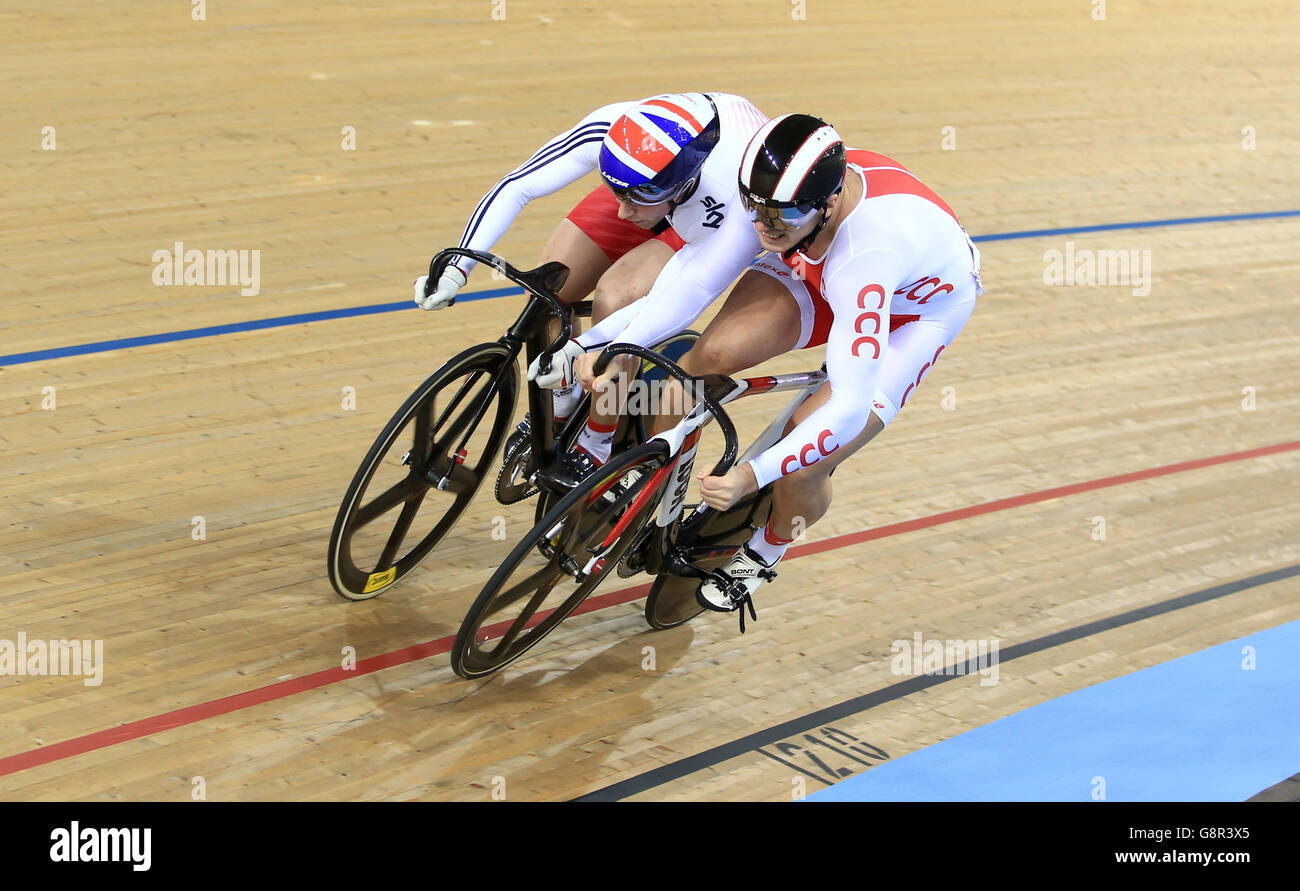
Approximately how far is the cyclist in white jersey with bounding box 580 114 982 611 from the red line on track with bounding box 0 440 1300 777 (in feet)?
2.22

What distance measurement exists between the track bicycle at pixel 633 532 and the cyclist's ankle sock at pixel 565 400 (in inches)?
13.3

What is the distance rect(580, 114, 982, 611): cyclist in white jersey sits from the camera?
2408 mm

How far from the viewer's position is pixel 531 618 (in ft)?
9.65

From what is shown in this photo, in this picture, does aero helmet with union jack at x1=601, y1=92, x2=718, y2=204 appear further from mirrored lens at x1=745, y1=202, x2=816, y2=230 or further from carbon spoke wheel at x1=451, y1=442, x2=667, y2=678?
carbon spoke wheel at x1=451, y1=442, x2=667, y2=678

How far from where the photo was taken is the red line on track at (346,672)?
2490 mm

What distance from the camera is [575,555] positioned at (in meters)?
2.79

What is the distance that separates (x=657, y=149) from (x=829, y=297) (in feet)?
1.45

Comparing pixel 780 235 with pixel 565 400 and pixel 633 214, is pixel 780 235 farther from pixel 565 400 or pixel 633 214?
pixel 565 400

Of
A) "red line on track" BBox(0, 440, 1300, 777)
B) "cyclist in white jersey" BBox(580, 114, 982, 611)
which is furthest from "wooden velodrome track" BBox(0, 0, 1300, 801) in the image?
"cyclist in white jersey" BBox(580, 114, 982, 611)

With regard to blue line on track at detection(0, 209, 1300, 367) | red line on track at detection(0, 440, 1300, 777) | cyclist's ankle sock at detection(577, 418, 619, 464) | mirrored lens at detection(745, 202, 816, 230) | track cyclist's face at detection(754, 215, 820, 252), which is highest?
blue line on track at detection(0, 209, 1300, 367)

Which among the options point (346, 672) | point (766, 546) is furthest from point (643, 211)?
point (346, 672)

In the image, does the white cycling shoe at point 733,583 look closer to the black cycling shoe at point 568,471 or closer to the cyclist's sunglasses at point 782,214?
the black cycling shoe at point 568,471

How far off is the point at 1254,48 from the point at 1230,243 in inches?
160

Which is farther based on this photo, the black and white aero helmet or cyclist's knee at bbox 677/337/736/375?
cyclist's knee at bbox 677/337/736/375
